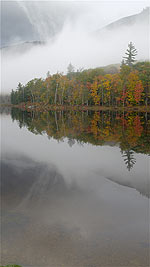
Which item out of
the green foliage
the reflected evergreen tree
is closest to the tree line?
the green foliage

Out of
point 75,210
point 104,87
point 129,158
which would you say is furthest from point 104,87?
point 75,210

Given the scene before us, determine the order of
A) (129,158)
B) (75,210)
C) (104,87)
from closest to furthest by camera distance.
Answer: (75,210) < (129,158) < (104,87)

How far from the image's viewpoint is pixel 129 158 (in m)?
14.7

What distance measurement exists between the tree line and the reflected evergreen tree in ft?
203

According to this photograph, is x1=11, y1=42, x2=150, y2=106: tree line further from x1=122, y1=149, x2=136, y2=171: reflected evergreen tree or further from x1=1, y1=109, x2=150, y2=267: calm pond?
x1=1, y1=109, x2=150, y2=267: calm pond

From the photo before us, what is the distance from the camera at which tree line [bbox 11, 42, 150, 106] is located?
7825 cm

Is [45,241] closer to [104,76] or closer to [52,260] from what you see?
[52,260]

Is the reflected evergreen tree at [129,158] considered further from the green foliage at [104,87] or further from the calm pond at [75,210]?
the green foliage at [104,87]

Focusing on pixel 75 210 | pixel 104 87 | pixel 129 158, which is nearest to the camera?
pixel 75 210

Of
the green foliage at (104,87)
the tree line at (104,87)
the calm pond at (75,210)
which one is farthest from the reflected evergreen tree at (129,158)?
the green foliage at (104,87)

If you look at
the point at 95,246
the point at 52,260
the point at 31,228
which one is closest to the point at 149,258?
the point at 95,246

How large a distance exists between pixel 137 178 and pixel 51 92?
340 ft

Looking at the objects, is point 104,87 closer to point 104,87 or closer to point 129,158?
point 104,87

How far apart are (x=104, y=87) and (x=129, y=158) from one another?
76.5m
